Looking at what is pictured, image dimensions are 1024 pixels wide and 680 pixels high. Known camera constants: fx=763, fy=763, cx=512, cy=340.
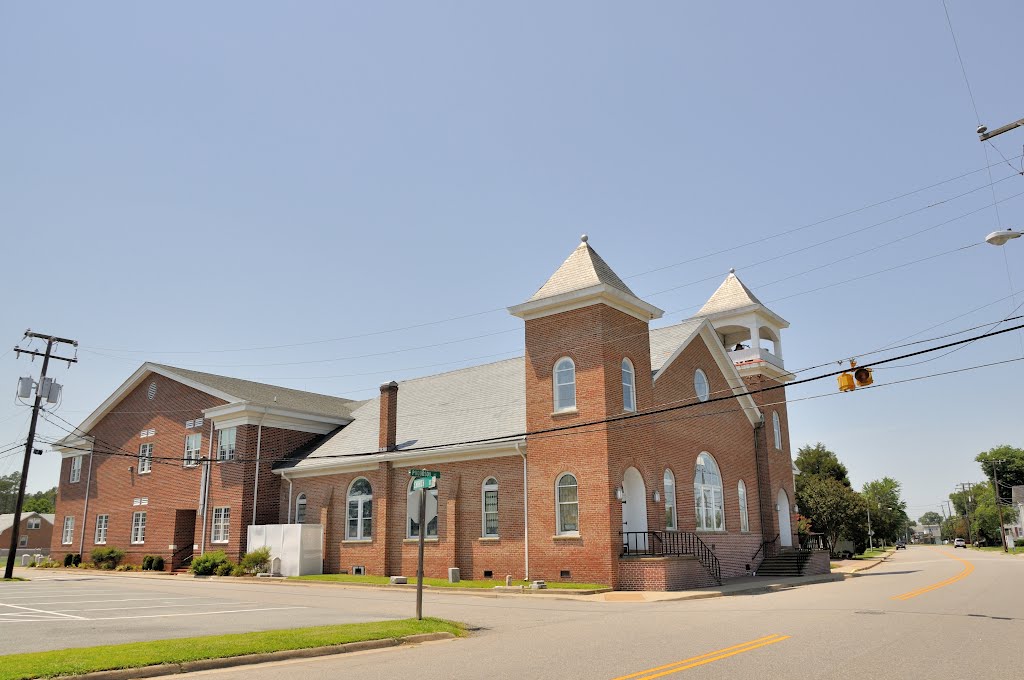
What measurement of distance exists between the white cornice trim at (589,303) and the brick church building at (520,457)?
Result: 0.07 m

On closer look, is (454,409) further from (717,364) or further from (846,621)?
(846,621)

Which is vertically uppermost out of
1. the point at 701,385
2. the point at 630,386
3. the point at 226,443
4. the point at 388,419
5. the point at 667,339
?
the point at 667,339

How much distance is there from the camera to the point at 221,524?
36156mm

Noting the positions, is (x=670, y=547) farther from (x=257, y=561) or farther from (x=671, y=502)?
(x=257, y=561)

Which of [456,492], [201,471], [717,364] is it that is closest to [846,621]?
[456,492]

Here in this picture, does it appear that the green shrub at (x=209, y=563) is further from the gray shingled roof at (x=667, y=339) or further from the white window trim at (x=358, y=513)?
the gray shingled roof at (x=667, y=339)

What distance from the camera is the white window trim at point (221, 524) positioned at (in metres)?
35.8

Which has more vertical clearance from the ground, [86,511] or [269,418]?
[269,418]

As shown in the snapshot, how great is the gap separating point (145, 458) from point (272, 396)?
7912mm

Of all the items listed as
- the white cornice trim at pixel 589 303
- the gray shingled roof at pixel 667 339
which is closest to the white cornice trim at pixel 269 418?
the white cornice trim at pixel 589 303

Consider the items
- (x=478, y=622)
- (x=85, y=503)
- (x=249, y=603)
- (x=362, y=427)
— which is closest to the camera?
(x=478, y=622)

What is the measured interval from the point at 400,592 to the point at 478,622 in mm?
10103

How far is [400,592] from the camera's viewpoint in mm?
25406

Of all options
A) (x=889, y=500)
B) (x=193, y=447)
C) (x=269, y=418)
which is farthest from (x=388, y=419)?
(x=889, y=500)
